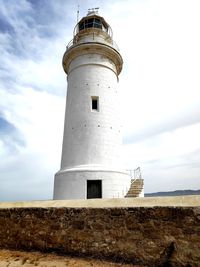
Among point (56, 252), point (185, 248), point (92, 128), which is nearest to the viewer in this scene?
point (185, 248)

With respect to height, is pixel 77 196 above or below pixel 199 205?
above

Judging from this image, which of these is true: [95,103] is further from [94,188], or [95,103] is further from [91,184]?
[94,188]

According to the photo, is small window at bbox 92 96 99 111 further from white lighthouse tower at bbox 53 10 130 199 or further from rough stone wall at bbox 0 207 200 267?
rough stone wall at bbox 0 207 200 267

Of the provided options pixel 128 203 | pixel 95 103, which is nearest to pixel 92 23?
pixel 95 103

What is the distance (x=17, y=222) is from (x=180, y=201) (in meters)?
3.27

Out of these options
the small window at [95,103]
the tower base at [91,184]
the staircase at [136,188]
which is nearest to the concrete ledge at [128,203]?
the tower base at [91,184]

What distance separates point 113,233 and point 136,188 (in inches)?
307

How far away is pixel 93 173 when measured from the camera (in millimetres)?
10086

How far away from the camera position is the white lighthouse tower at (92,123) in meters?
10.2

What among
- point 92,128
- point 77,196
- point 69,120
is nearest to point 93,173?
point 77,196

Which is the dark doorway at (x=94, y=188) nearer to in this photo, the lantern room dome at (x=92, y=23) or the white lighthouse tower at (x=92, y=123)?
the white lighthouse tower at (x=92, y=123)

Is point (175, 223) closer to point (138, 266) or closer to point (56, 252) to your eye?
point (138, 266)

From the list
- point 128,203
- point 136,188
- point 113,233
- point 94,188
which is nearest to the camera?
point 113,233

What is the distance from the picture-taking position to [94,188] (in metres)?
10.2
